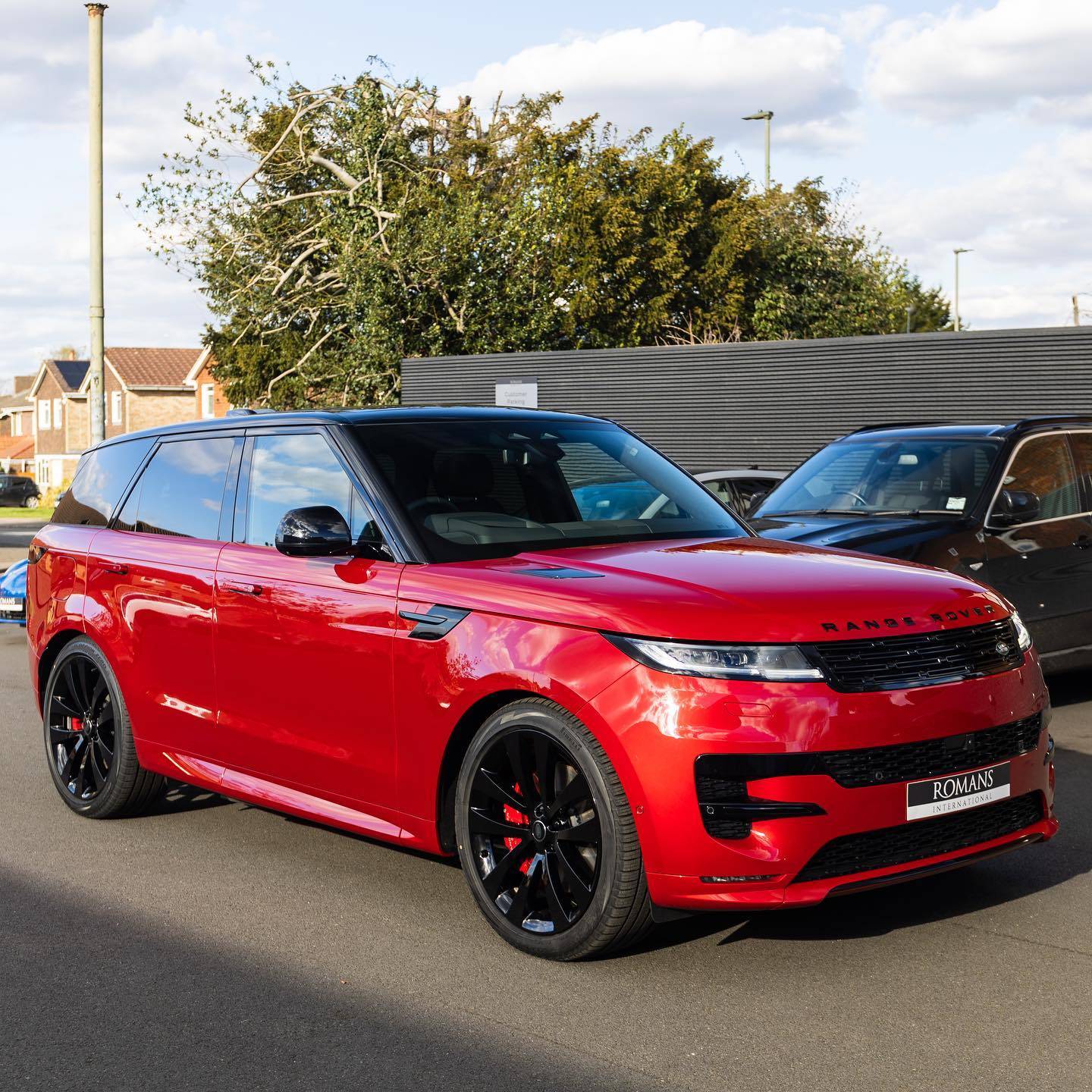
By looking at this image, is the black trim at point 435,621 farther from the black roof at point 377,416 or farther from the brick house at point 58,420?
the brick house at point 58,420

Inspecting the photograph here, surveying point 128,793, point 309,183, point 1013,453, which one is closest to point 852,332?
point 309,183

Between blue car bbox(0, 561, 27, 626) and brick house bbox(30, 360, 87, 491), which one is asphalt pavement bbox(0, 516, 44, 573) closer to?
blue car bbox(0, 561, 27, 626)

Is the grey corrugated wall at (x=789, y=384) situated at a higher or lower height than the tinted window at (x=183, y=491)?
higher

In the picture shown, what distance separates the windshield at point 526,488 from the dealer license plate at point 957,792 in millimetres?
1508

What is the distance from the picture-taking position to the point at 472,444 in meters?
5.91

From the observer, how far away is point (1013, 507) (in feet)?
30.0

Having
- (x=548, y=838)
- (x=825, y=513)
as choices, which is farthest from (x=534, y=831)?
(x=825, y=513)

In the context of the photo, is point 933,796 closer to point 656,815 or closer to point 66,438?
point 656,815

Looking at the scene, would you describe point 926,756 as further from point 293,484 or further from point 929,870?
point 293,484

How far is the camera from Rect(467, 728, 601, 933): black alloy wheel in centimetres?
465

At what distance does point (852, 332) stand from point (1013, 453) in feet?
109

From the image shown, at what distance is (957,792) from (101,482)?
4.55m

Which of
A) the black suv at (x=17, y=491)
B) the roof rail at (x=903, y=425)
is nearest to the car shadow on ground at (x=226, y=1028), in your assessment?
the roof rail at (x=903, y=425)

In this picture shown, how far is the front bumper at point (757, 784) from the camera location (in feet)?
14.2
